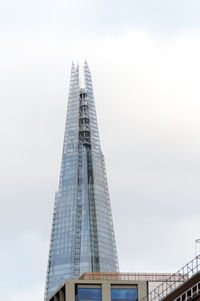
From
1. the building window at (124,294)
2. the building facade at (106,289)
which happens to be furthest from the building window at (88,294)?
the building window at (124,294)

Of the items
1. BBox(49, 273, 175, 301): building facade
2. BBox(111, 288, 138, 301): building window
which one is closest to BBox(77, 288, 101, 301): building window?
BBox(49, 273, 175, 301): building facade

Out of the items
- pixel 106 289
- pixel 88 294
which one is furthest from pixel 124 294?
pixel 88 294

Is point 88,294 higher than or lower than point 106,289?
lower

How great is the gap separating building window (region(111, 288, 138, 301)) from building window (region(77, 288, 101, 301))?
203 centimetres

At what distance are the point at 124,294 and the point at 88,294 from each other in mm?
4844

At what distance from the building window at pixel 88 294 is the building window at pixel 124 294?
203 centimetres

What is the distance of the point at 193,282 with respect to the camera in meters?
71.4

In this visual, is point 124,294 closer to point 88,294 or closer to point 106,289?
point 106,289

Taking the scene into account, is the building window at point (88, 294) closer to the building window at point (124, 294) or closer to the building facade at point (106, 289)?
the building facade at point (106, 289)

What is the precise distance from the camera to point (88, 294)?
469 ft

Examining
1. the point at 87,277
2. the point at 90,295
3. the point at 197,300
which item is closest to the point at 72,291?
the point at 90,295

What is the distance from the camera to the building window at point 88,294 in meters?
142

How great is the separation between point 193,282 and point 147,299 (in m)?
54.7

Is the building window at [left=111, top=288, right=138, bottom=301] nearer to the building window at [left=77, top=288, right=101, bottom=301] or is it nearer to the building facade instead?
the building facade
